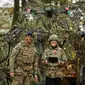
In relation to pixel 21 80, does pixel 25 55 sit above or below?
above

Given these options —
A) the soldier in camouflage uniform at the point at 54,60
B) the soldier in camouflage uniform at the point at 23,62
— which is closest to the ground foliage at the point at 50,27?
the soldier in camouflage uniform at the point at 54,60

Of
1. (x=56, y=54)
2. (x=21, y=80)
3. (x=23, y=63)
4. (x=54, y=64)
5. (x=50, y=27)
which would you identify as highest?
(x=50, y=27)

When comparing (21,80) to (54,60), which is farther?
(54,60)

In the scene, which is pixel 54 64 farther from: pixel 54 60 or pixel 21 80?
pixel 21 80

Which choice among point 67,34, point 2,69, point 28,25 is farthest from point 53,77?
point 28,25

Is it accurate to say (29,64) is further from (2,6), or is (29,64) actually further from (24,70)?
(2,6)

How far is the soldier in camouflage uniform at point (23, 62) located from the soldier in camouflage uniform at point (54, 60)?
52 centimetres

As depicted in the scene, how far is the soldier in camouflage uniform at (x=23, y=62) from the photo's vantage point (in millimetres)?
8070

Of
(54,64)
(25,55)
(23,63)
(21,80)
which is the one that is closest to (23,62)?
(23,63)

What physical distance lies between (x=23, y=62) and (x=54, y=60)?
3.04 feet

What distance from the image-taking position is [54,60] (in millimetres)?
8680

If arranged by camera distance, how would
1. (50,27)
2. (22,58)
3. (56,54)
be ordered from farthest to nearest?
(50,27)
(56,54)
(22,58)

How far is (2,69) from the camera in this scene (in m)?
10.3

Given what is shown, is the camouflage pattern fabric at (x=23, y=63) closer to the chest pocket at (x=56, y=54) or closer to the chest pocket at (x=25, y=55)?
the chest pocket at (x=25, y=55)
